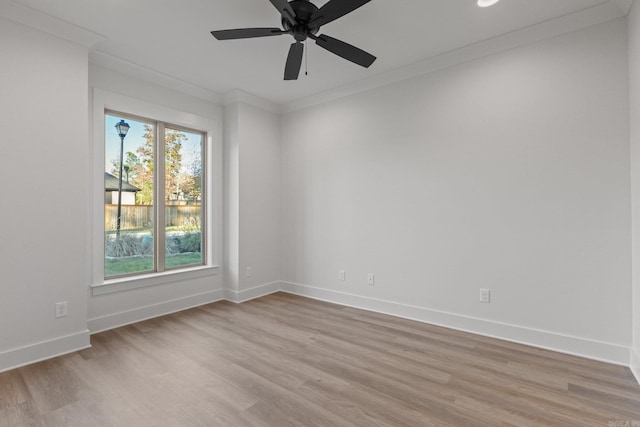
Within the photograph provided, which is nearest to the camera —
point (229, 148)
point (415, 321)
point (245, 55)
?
point (245, 55)

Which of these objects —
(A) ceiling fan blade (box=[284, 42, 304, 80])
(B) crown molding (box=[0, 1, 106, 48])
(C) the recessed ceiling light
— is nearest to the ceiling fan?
(A) ceiling fan blade (box=[284, 42, 304, 80])

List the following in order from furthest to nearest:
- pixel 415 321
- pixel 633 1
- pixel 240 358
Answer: pixel 415 321 < pixel 240 358 < pixel 633 1

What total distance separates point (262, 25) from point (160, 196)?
2.27m

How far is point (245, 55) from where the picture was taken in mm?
3115

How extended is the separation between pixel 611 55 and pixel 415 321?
2853 mm

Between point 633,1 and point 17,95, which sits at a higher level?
point 633,1

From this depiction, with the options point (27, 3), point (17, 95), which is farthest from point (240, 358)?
point (27, 3)

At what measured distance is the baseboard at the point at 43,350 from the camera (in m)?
2.32

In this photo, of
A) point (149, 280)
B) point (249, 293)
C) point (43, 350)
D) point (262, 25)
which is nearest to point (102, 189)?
point (149, 280)

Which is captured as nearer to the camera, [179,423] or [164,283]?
[179,423]

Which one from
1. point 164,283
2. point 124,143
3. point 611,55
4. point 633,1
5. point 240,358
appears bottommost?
point 240,358

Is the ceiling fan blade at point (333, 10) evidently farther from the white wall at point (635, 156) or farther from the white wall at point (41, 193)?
the white wall at point (41, 193)

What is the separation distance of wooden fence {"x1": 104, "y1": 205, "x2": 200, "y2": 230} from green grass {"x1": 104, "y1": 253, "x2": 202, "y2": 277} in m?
0.37

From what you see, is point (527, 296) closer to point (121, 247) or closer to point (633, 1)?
point (633, 1)
